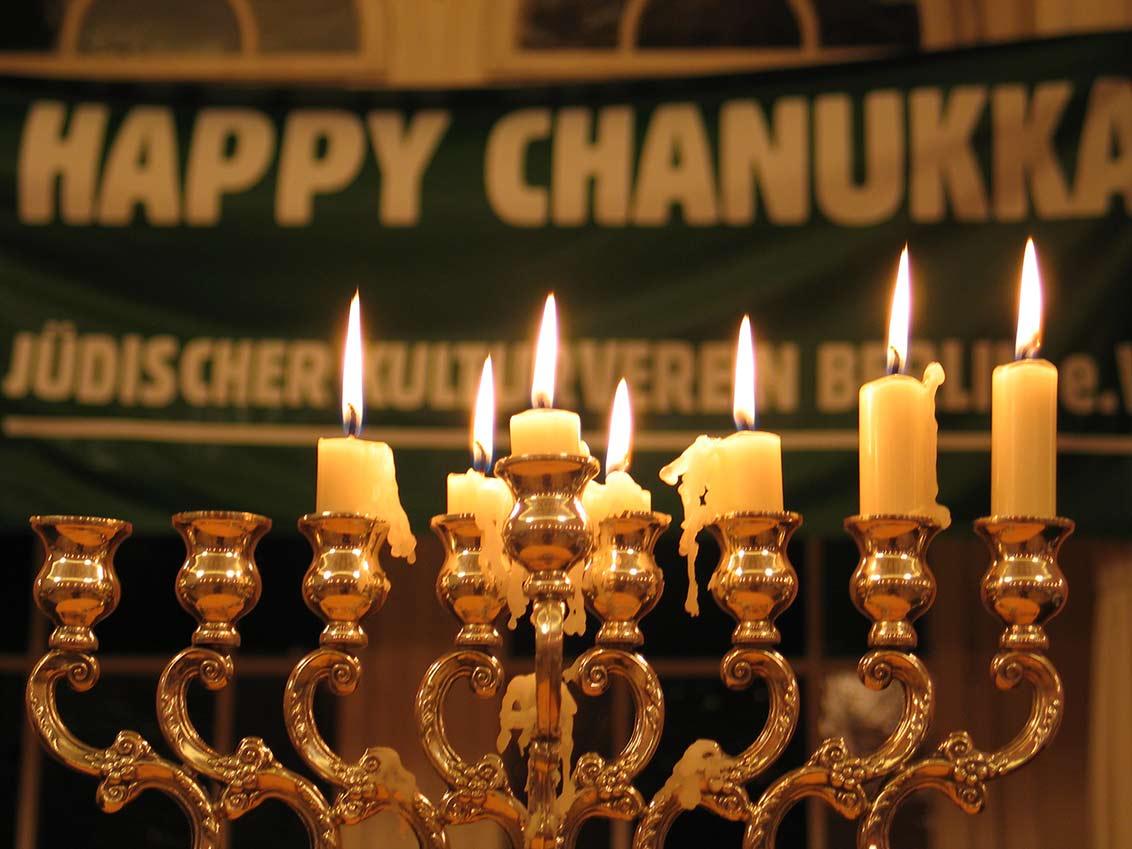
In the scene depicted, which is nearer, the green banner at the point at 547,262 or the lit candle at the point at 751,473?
the lit candle at the point at 751,473

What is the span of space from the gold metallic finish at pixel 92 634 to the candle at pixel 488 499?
0.25m

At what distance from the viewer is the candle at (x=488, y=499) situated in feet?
3.91

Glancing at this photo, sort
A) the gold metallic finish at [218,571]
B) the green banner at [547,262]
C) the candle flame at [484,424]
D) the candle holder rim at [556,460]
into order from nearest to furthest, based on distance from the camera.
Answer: the candle holder rim at [556,460] < the gold metallic finish at [218,571] < the candle flame at [484,424] < the green banner at [547,262]

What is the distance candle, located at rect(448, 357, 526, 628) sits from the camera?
1190 mm

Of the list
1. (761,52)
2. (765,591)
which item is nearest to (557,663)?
(765,591)

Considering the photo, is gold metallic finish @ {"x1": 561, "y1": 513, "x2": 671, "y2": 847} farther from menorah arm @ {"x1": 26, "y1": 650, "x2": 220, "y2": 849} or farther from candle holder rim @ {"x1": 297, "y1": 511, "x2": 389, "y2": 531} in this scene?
menorah arm @ {"x1": 26, "y1": 650, "x2": 220, "y2": 849}

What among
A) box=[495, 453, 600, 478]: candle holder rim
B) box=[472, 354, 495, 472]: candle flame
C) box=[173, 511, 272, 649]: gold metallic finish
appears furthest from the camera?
box=[472, 354, 495, 472]: candle flame

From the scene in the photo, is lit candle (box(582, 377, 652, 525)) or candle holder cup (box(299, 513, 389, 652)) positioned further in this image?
lit candle (box(582, 377, 652, 525))

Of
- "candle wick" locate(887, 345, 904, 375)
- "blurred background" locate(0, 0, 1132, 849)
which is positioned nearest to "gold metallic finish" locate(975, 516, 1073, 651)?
"candle wick" locate(887, 345, 904, 375)

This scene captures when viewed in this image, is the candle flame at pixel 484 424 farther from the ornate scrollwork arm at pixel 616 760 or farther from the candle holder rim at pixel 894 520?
the candle holder rim at pixel 894 520

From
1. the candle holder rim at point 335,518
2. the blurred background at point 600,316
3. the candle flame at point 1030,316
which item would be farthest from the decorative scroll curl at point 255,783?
the blurred background at point 600,316

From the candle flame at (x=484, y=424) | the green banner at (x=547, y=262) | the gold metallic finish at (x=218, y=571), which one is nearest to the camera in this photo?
the gold metallic finish at (x=218, y=571)

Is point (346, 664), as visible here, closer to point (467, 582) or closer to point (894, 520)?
point (467, 582)

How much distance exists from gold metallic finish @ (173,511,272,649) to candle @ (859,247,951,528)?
426 millimetres
